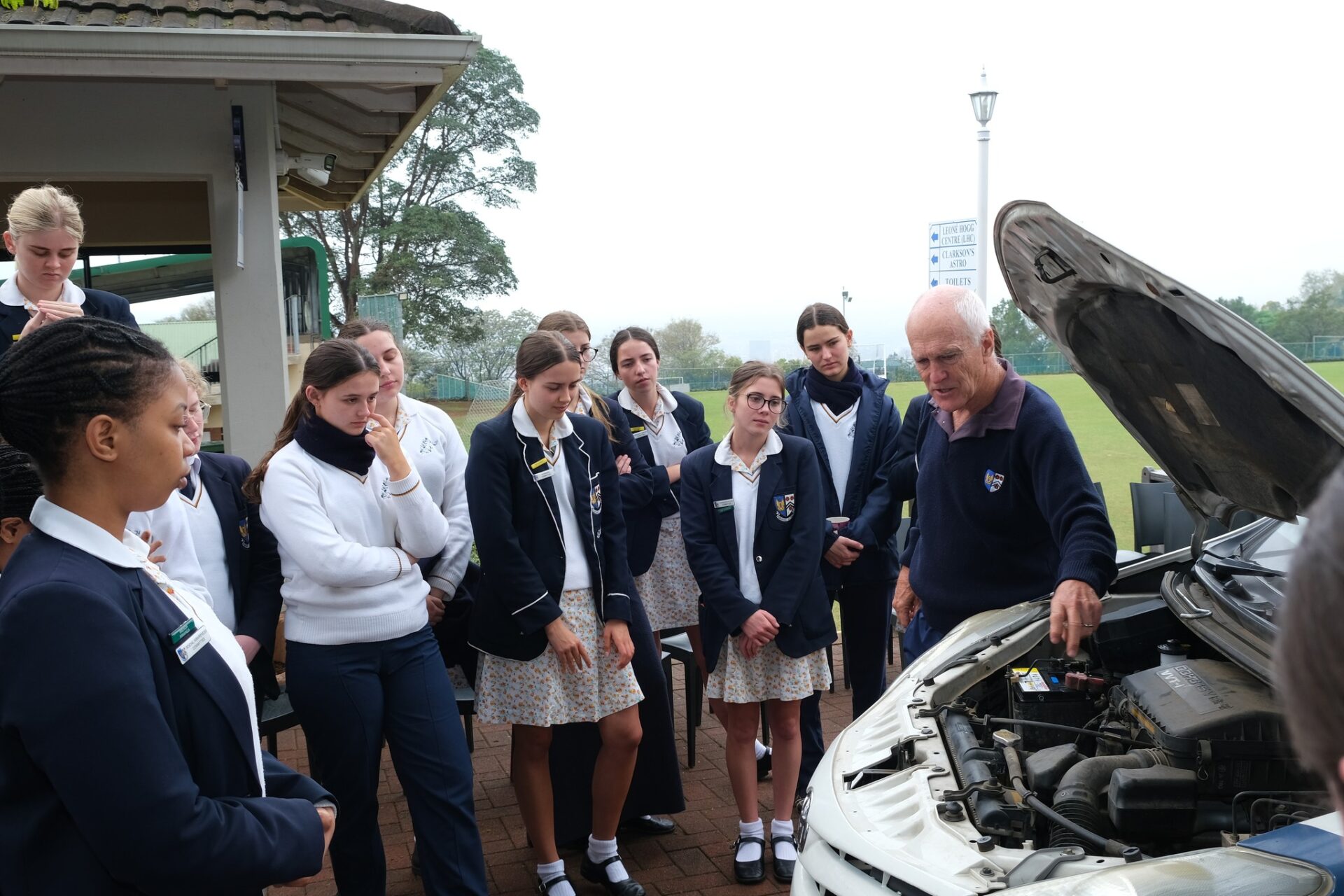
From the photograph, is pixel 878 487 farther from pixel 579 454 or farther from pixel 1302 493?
pixel 1302 493

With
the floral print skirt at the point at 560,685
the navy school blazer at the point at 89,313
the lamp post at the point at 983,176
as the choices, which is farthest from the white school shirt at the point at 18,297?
the lamp post at the point at 983,176

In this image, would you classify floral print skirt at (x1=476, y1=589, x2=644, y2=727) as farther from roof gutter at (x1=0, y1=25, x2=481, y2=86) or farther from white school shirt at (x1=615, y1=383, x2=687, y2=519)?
roof gutter at (x1=0, y1=25, x2=481, y2=86)

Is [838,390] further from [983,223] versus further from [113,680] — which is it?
[983,223]

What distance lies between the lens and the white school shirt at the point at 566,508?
428 cm

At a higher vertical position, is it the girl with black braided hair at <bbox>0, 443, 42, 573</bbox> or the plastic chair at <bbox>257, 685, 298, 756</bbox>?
the girl with black braided hair at <bbox>0, 443, 42, 573</bbox>

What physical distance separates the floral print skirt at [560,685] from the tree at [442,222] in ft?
96.8

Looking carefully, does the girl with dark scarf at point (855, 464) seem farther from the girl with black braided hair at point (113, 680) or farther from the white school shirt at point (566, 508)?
the girl with black braided hair at point (113, 680)

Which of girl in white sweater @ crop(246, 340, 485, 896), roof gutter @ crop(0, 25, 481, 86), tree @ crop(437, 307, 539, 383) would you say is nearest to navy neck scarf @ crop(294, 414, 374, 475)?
girl in white sweater @ crop(246, 340, 485, 896)

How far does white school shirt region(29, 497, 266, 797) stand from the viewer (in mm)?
1793

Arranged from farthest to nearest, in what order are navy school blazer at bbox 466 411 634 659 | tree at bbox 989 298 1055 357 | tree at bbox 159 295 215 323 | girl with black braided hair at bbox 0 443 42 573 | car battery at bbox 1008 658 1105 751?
tree at bbox 989 298 1055 357
tree at bbox 159 295 215 323
navy school blazer at bbox 466 411 634 659
car battery at bbox 1008 658 1105 751
girl with black braided hair at bbox 0 443 42 573

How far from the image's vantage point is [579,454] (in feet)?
14.4

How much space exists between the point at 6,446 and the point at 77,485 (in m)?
0.53

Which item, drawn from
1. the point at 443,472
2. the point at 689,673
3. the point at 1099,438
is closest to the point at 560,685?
the point at 443,472

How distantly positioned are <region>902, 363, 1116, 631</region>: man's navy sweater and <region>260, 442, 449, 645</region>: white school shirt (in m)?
1.87
